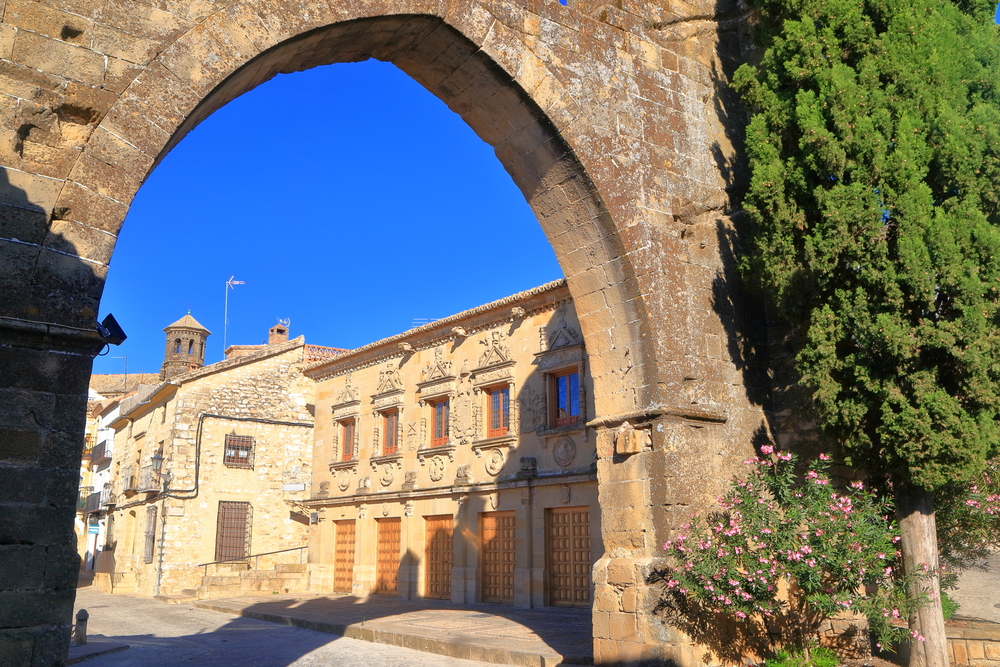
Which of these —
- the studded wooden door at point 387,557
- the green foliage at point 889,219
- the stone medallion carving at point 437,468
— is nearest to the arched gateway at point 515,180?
the green foliage at point 889,219

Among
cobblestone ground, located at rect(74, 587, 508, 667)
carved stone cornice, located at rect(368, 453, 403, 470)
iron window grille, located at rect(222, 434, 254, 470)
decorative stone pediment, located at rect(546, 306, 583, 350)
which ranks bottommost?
cobblestone ground, located at rect(74, 587, 508, 667)

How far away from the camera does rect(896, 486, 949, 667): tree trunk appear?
554 centimetres

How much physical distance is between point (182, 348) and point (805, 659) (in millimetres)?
28567

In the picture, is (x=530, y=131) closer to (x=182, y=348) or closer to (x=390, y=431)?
(x=390, y=431)

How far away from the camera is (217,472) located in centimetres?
2086

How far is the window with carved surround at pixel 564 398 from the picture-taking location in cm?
1324

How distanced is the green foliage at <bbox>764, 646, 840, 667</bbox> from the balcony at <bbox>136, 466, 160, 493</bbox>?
17604 millimetres

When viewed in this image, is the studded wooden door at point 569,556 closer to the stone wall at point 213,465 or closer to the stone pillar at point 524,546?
the stone pillar at point 524,546

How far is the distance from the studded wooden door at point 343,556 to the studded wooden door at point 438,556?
272cm

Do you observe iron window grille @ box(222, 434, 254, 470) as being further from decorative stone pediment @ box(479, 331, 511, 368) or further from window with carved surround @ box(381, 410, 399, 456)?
decorative stone pediment @ box(479, 331, 511, 368)

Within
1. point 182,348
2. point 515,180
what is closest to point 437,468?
point 515,180

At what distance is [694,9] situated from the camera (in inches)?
288

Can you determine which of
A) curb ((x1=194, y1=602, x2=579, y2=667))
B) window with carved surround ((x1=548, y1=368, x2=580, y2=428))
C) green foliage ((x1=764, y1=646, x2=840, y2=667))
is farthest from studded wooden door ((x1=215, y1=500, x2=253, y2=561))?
green foliage ((x1=764, y1=646, x2=840, y2=667))

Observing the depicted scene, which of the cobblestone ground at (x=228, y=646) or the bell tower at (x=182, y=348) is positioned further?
the bell tower at (x=182, y=348)
